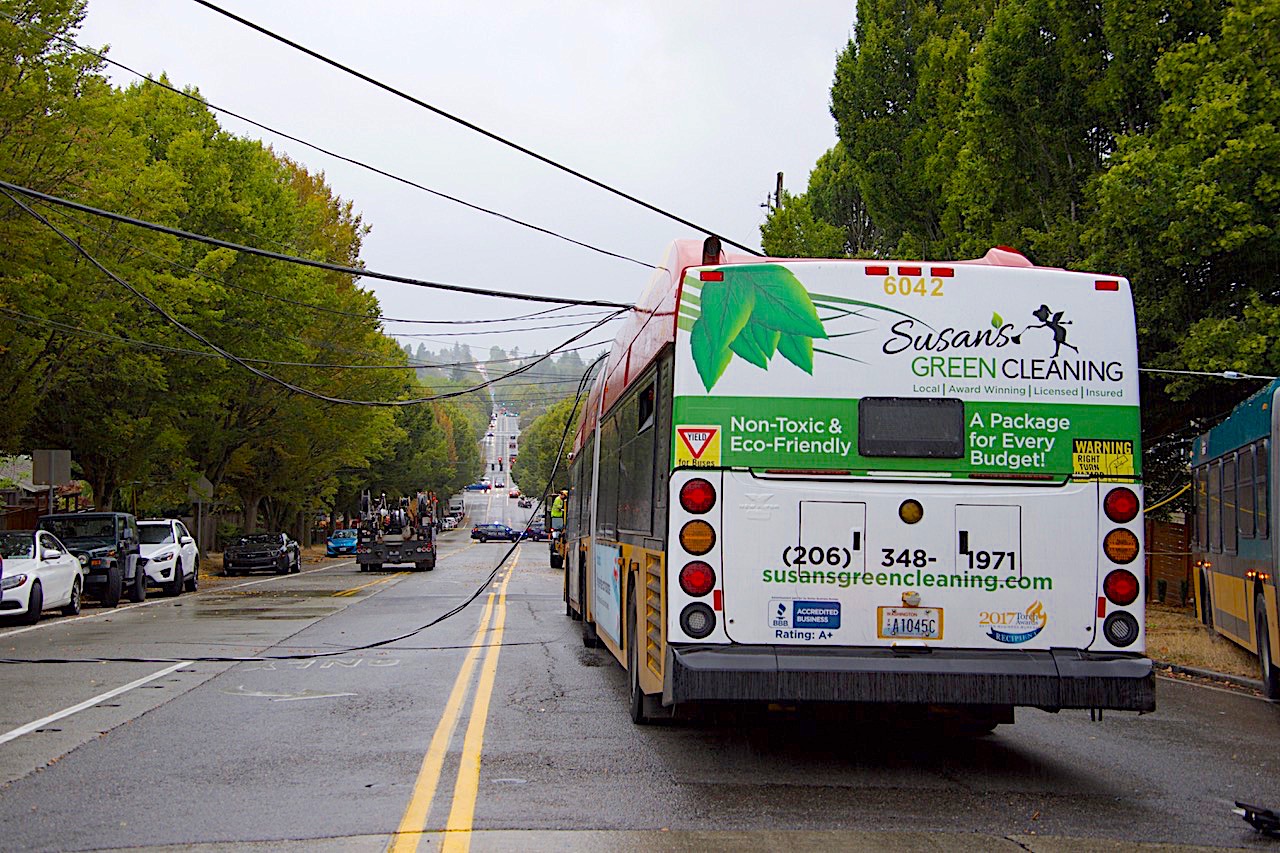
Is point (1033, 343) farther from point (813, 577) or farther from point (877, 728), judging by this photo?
point (877, 728)

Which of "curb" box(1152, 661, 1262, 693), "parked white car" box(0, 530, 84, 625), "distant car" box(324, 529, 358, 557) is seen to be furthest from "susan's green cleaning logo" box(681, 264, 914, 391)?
"distant car" box(324, 529, 358, 557)

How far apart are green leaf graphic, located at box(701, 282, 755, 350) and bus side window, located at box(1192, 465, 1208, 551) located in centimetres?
1085

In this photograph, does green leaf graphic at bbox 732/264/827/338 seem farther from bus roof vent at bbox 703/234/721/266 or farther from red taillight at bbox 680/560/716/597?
red taillight at bbox 680/560/716/597

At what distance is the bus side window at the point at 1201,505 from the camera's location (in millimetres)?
16688

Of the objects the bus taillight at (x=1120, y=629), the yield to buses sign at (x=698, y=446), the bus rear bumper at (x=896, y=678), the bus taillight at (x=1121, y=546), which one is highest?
the yield to buses sign at (x=698, y=446)

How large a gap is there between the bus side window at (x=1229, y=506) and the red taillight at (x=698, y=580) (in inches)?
339

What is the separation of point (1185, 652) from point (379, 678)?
9.79 metres

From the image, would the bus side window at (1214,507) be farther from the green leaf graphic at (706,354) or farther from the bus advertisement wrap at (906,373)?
the green leaf graphic at (706,354)

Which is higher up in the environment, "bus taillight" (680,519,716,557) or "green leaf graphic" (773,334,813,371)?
"green leaf graphic" (773,334,813,371)

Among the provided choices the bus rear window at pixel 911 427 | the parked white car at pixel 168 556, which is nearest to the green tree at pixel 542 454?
the parked white car at pixel 168 556

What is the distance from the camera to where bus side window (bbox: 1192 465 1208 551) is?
16.7m

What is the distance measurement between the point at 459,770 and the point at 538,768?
479 mm

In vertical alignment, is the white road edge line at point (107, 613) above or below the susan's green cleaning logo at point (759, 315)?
below

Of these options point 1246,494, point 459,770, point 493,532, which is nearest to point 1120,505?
point 459,770
